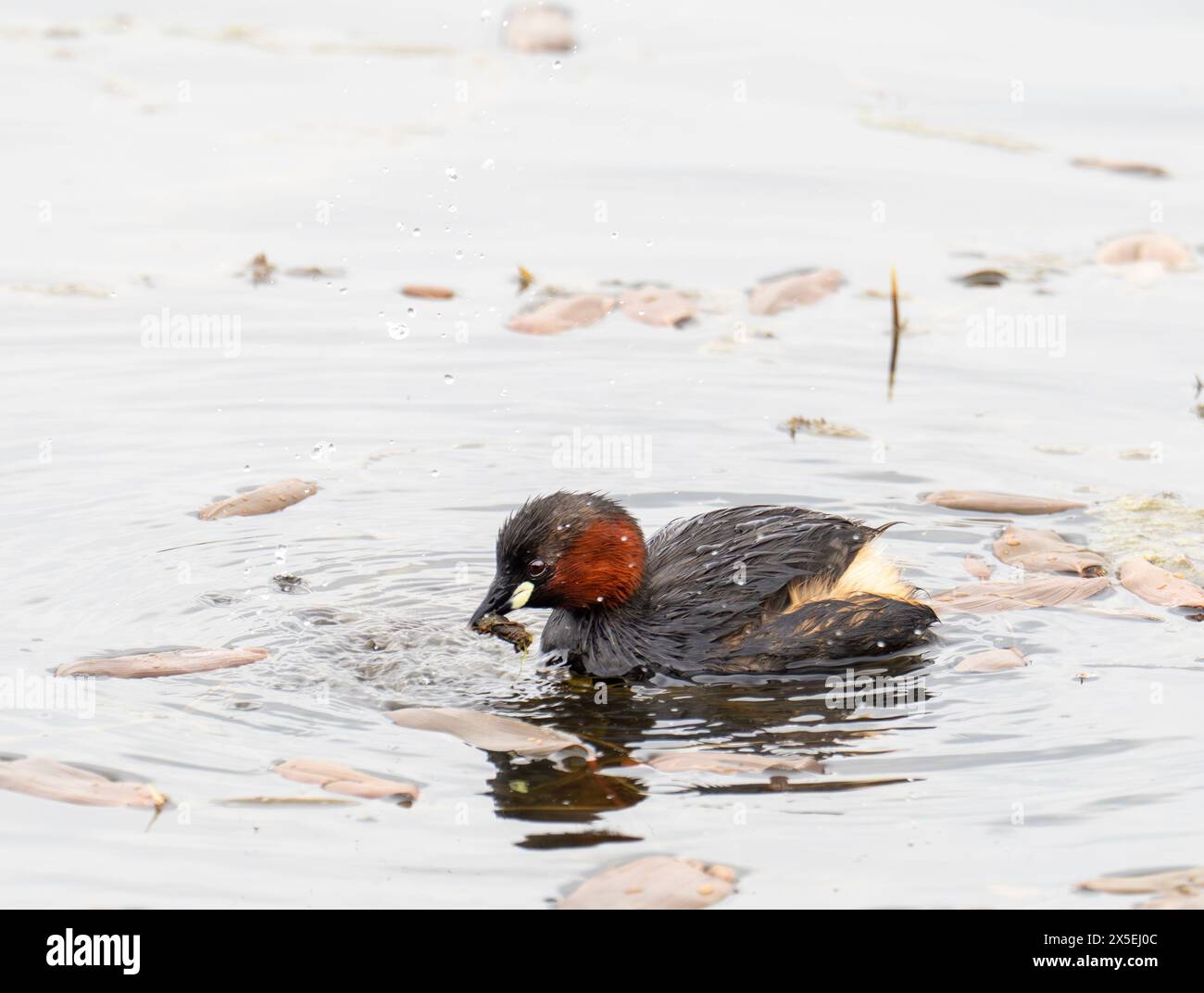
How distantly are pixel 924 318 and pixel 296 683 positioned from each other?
223 inches

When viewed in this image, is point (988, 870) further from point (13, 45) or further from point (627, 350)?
point (13, 45)

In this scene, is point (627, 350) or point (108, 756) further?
point (627, 350)

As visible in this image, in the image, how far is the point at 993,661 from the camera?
712 centimetres

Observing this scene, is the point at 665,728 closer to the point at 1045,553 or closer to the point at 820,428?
the point at 1045,553

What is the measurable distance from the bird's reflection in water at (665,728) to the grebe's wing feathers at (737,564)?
0.30m

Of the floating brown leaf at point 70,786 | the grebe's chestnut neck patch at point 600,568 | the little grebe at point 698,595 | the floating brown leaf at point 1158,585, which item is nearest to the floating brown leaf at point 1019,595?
the floating brown leaf at point 1158,585

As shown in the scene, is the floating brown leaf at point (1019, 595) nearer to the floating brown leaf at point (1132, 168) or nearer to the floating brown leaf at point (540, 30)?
the floating brown leaf at point (1132, 168)

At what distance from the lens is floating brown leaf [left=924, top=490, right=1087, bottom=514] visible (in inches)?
342

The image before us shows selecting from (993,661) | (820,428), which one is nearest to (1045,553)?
(993,661)

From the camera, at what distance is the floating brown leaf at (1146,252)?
11930 mm

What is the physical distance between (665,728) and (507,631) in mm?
1178

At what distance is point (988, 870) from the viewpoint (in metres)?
5.41
